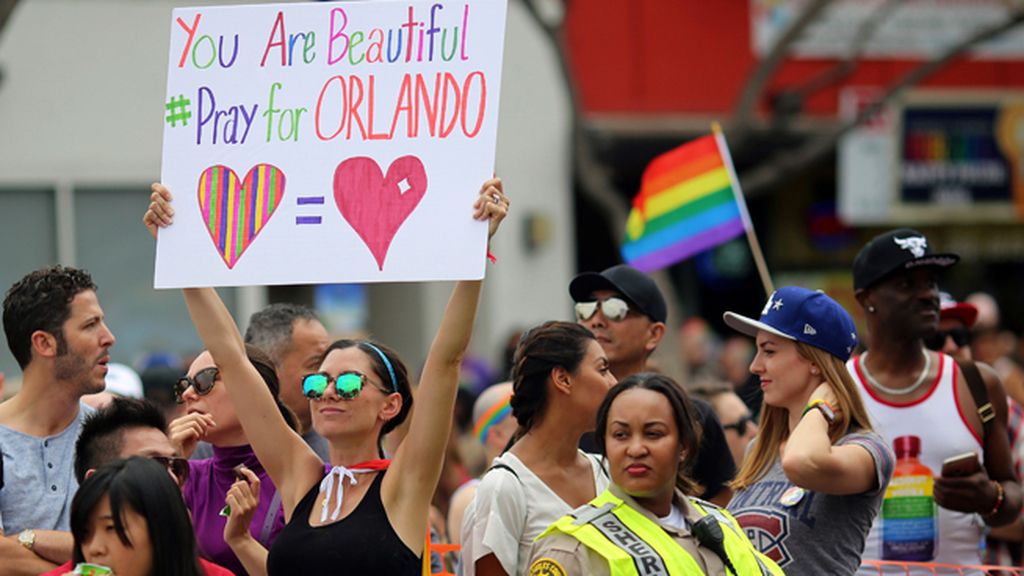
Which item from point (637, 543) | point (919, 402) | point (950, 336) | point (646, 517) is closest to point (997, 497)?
point (919, 402)

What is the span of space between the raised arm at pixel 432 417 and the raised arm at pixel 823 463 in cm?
104

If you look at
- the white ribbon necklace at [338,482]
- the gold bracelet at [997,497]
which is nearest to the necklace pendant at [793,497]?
the white ribbon necklace at [338,482]

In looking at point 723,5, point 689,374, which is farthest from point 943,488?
point 723,5

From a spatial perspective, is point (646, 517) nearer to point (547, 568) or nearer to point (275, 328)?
point (547, 568)

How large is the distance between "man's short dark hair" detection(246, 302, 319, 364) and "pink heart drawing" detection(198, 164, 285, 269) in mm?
1490

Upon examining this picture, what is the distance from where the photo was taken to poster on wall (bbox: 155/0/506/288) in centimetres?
458

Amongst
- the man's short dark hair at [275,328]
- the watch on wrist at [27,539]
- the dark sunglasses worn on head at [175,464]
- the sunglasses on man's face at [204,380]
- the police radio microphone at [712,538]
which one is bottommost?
the watch on wrist at [27,539]

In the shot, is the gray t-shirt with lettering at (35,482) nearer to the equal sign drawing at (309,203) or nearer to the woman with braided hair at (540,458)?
the equal sign drawing at (309,203)

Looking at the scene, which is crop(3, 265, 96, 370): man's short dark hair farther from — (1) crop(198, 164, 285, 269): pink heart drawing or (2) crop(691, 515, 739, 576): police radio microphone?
(2) crop(691, 515, 739, 576): police radio microphone

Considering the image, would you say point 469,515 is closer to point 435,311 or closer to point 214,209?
point 214,209

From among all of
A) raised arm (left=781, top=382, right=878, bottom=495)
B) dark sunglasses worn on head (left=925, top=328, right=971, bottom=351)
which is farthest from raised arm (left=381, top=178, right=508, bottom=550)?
dark sunglasses worn on head (left=925, top=328, right=971, bottom=351)

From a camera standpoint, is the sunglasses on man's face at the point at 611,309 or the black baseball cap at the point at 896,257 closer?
the black baseball cap at the point at 896,257

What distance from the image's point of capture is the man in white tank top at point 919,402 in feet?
19.5

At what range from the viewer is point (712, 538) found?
4180 millimetres
